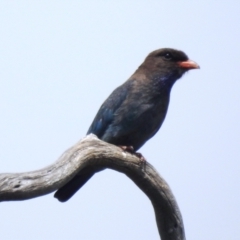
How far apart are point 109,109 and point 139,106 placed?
1.14 feet

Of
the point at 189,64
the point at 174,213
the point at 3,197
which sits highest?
the point at 189,64

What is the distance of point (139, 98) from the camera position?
268 inches

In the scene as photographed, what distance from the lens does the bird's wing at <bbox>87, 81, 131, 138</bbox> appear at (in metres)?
6.90

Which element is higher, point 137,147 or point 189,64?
point 189,64

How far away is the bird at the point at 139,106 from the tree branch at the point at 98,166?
0.68 meters

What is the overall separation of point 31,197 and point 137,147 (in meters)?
2.46

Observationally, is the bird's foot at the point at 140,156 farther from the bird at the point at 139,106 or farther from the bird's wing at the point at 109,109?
the bird's wing at the point at 109,109

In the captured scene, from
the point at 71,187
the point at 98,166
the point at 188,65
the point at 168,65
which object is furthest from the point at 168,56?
the point at 98,166

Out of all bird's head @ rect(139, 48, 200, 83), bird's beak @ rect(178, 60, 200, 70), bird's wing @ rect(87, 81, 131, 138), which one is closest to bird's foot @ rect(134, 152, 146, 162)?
bird's wing @ rect(87, 81, 131, 138)

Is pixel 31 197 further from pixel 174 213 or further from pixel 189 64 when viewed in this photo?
pixel 189 64

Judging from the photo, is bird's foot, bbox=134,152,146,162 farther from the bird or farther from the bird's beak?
the bird's beak

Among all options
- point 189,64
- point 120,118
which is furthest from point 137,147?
point 189,64

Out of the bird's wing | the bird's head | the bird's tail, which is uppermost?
the bird's head

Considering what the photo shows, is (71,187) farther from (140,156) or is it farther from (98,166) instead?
(98,166)
